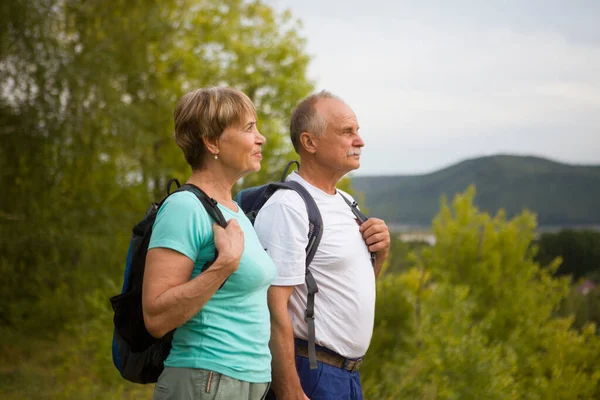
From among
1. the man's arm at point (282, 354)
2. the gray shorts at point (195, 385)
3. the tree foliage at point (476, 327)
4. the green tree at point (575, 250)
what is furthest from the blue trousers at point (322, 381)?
the green tree at point (575, 250)

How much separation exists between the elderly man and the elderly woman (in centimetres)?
26

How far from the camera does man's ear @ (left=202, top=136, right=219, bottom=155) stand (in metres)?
2.37

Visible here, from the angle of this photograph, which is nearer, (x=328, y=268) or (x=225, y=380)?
(x=225, y=380)

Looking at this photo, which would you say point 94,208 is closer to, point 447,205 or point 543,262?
point 447,205

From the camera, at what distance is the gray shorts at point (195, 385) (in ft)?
6.99

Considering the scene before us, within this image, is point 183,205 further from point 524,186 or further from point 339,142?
point 524,186

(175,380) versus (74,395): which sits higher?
(175,380)

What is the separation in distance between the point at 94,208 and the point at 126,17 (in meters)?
4.19

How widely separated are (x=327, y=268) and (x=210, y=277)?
2.65ft

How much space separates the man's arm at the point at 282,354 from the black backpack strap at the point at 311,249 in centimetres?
12

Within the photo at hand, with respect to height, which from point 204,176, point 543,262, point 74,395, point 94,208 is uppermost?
point 204,176

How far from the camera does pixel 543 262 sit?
56.8 meters

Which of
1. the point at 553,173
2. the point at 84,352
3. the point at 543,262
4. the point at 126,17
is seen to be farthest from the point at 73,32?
the point at 553,173

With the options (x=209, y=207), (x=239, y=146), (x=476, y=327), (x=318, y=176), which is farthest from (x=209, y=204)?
(x=476, y=327)
